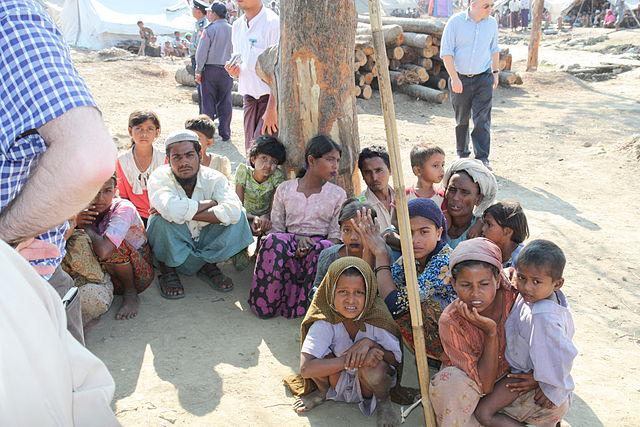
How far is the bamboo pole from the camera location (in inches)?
96.4

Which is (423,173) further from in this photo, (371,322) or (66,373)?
(66,373)

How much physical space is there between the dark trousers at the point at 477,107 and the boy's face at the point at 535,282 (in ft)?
14.6

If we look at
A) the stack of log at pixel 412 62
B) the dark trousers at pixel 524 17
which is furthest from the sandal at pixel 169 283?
the dark trousers at pixel 524 17

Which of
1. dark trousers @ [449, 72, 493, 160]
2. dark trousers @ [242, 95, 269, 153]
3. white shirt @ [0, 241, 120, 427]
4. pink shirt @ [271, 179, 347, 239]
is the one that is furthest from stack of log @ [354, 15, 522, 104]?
white shirt @ [0, 241, 120, 427]

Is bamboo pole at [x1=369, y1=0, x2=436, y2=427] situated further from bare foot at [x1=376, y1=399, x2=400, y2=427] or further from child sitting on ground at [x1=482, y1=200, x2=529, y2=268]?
child sitting on ground at [x1=482, y1=200, x2=529, y2=268]

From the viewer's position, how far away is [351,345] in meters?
2.96

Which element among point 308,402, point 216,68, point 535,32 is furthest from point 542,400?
point 535,32

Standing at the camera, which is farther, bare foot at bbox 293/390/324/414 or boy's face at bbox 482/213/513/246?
boy's face at bbox 482/213/513/246

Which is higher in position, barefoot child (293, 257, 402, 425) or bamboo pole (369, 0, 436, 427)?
bamboo pole (369, 0, 436, 427)

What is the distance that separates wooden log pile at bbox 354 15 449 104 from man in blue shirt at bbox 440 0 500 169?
360 centimetres

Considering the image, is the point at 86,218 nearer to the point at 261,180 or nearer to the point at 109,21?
the point at 261,180

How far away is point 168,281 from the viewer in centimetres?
404

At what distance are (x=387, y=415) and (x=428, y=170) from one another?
1.80 meters

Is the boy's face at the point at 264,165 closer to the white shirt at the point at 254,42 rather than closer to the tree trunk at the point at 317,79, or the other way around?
the tree trunk at the point at 317,79
